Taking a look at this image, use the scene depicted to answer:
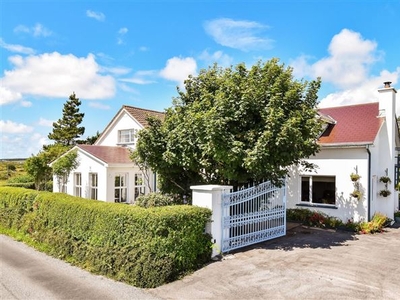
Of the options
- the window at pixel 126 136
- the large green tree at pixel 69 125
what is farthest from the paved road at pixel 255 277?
the large green tree at pixel 69 125

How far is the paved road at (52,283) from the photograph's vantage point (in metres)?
6.77

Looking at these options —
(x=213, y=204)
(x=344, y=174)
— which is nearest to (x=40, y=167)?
(x=213, y=204)

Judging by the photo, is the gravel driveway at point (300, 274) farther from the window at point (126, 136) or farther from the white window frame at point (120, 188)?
the window at point (126, 136)

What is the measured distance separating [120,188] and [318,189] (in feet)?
42.0

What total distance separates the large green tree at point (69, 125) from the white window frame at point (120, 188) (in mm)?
30056

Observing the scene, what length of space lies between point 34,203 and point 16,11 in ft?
26.3

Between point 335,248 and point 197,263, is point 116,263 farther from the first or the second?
point 335,248

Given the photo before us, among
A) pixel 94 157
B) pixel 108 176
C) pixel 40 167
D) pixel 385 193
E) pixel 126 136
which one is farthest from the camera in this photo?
pixel 40 167

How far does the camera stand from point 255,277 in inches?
301

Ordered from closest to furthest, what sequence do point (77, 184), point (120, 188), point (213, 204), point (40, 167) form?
point (213, 204), point (120, 188), point (77, 184), point (40, 167)

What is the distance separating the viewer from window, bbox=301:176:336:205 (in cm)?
1496

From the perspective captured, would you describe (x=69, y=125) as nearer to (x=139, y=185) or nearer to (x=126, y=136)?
(x=126, y=136)

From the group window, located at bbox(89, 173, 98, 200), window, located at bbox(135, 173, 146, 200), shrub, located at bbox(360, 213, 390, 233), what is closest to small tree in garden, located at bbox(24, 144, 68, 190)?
window, located at bbox(89, 173, 98, 200)

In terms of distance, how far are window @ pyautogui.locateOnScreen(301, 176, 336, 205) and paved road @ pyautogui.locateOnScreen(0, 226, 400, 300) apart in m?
4.38
